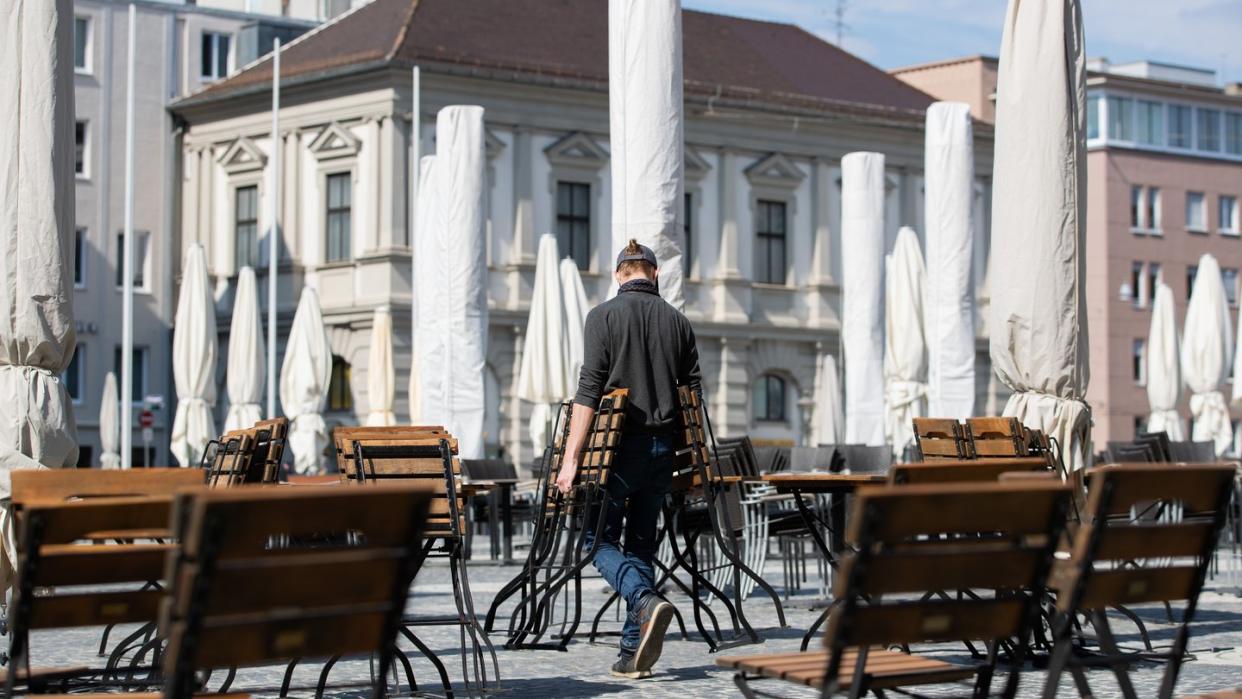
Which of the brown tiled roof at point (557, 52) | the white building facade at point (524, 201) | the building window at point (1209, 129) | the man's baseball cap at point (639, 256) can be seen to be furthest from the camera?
the building window at point (1209, 129)

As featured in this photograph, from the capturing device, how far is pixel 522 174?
49656 millimetres

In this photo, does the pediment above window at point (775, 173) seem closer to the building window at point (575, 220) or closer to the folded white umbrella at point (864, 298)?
the building window at point (575, 220)

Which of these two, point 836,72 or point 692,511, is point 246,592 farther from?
point 836,72

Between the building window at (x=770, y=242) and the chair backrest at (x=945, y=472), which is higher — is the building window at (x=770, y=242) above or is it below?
above

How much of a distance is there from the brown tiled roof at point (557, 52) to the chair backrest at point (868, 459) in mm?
30566

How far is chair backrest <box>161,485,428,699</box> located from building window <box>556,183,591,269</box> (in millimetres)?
45560

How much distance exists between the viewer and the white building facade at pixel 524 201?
48.4 metres

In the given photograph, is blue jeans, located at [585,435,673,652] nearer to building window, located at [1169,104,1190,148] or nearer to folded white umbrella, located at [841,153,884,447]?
folded white umbrella, located at [841,153,884,447]

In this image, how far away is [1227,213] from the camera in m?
76.6

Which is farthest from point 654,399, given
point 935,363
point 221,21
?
point 221,21

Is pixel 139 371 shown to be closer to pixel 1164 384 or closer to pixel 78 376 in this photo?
pixel 78 376

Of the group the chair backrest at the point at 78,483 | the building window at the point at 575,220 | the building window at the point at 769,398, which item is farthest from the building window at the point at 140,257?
the chair backrest at the point at 78,483

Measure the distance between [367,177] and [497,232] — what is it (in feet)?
10.5

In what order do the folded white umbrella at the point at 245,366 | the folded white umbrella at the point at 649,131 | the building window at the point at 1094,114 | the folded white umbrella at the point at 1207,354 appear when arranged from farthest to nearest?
the building window at the point at 1094,114, the folded white umbrella at the point at 245,366, the folded white umbrella at the point at 1207,354, the folded white umbrella at the point at 649,131
